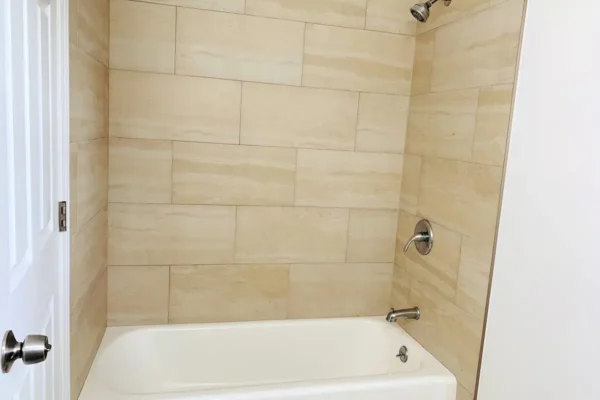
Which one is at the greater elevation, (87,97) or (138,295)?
(87,97)

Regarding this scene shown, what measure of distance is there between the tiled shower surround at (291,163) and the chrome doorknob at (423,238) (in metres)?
0.06

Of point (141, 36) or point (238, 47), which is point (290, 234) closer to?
point (238, 47)

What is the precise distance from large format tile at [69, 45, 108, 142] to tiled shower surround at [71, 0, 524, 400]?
3 centimetres

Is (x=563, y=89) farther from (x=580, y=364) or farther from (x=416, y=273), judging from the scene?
(x=416, y=273)

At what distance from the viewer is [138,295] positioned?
221 cm

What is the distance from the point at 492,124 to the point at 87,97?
143cm

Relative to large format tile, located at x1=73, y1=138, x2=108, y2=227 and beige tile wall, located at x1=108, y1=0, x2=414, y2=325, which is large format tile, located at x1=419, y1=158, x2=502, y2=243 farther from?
large format tile, located at x1=73, y1=138, x2=108, y2=227

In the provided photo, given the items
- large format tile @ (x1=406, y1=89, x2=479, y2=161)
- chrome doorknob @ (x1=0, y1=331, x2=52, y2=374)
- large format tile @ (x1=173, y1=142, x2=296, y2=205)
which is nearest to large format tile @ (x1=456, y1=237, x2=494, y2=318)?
large format tile @ (x1=406, y1=89, x2=479, y2=161)

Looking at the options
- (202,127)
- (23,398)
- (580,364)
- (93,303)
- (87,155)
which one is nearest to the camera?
(23,398)

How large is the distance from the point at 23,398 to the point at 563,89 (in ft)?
5.22

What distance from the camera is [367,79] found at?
2.31 meters

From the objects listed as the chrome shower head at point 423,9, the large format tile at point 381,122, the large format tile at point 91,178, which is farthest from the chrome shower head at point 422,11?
the large format tile at point 91,178

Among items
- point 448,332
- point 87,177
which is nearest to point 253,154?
point 87,177

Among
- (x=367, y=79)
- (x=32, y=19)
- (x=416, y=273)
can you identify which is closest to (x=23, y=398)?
(x=32, y=19)
